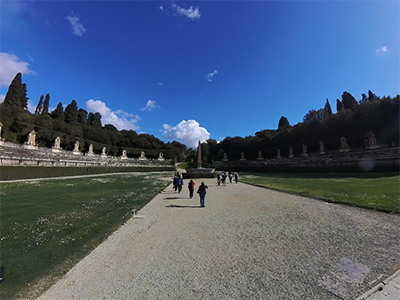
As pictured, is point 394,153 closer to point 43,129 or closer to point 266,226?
point 266,226

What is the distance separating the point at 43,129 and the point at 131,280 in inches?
2561

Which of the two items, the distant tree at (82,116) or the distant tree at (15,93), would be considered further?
the distant tree at (82,116)

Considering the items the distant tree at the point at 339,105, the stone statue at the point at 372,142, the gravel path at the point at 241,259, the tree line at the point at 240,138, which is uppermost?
the distant tree at the point at 339,105

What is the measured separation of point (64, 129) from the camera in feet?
204

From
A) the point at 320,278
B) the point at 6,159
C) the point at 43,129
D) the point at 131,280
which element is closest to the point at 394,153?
the point at 320,278

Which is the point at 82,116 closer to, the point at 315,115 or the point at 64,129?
the point at 64,129

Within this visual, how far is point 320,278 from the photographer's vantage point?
3.51 meters

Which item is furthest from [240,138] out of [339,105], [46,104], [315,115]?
[46,104]

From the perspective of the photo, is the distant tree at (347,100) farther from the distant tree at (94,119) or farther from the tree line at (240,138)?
the distant tree at (94,119)

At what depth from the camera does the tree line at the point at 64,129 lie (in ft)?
161

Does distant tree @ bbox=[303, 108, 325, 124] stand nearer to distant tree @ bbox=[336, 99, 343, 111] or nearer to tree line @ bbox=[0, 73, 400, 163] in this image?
tree line @ bbox=[0, 73, 400, 163]

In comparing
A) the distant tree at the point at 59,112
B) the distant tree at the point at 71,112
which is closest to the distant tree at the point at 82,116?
the distant tree at the point at 71,112

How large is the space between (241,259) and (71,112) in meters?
99.5

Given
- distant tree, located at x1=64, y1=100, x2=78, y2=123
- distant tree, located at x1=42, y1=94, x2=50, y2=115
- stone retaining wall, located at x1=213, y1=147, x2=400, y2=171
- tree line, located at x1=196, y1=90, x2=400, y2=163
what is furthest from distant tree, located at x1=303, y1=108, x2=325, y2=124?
distant tree, located at x1=42, y1=94, x2=50, y2=115
